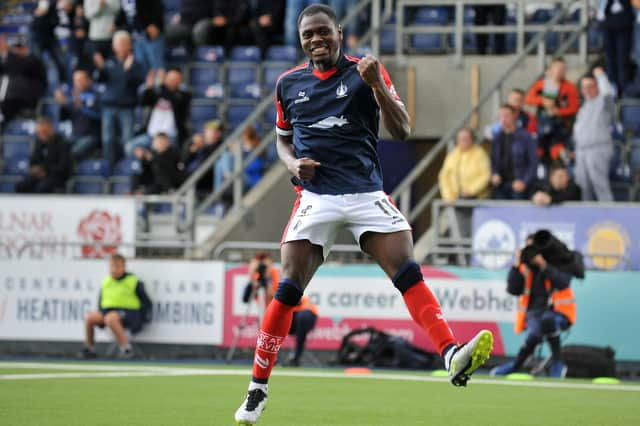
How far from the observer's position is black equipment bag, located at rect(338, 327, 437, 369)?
17375 mm

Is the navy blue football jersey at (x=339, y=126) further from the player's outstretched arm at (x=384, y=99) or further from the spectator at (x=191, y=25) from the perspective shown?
the spectator at (x=191, y=25)

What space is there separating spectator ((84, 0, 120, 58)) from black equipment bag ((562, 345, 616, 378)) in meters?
10.8

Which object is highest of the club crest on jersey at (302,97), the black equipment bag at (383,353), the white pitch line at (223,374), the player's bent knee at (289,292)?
the club crest on jersey at (302,97)

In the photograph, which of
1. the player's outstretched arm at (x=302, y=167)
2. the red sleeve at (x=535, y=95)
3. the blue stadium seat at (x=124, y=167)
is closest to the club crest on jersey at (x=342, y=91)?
the player's outstretched arm at (x=302, y=167)

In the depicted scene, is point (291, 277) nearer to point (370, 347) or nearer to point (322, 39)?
point (322, 39)

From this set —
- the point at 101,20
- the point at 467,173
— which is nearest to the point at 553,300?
the point at 467,173

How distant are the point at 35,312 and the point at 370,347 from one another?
4.91m

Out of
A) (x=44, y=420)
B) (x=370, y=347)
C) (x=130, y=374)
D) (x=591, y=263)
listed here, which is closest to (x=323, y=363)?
(x=370, y=347)

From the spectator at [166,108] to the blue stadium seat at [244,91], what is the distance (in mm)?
1307

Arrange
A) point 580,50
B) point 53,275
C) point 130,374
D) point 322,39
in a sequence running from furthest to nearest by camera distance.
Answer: point 580,50, point 53,275, point 130,374, point 322,39

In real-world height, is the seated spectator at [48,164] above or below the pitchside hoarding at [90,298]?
above

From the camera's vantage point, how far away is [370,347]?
17484 millimetres

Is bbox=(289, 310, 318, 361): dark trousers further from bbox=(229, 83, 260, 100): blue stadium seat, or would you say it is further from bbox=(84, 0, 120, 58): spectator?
bbox=(84, 0, 120, 58): spectator

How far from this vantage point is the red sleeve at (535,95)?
19.4 m
